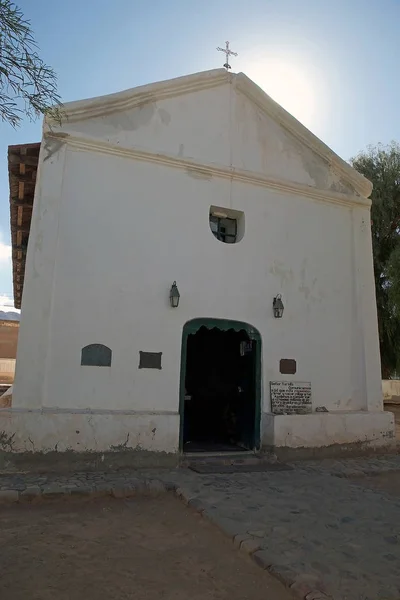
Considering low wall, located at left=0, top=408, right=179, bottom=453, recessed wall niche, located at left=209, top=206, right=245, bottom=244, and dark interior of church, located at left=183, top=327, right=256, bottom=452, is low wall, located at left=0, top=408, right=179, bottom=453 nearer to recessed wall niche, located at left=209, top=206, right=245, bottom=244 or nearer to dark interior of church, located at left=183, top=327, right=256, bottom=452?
dark interior of church, located at left=183, top=327, right=256, bottom=452

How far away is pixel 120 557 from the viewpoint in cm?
387

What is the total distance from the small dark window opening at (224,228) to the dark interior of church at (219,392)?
1696 mm

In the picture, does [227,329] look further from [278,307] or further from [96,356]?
[96,356]

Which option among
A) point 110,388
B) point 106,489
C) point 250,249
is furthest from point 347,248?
point 106,489

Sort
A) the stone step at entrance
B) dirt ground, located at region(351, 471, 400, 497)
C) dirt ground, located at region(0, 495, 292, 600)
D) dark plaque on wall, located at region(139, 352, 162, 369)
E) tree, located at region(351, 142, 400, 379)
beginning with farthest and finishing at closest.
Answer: tree, located at region(351, 142, 400, 379) < dark plaque on wall, located at region(139, 352, 162, 369) < the stone step at entrance < dirt ground, located at region(351, 471, 400, 497) < dirt ground, located at region(0, 495, 292, 600)

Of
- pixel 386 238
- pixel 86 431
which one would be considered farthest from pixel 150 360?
pixel 386 238

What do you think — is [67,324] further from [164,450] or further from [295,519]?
[295,519]

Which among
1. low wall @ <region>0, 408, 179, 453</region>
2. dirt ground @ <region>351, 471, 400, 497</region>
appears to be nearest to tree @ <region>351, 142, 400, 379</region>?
dirt ground @ <region>351, 471, 400, 497</region>

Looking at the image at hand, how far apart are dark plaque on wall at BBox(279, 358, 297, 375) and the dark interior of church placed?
0.51m

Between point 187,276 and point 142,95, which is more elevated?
point 142,95

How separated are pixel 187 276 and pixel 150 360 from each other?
1.53 m

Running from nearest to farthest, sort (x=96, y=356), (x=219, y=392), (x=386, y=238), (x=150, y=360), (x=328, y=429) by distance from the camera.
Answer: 1. (x=96, y=356)
2. (x=150, y=360)
3. (x=328, y=429)
4. (x=219, y=392)
5. (x=386, y=238)

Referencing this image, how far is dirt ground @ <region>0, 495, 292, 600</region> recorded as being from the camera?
129 inches

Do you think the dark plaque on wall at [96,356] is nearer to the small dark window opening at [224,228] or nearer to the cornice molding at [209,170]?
the small dark window opening at [224,228]
